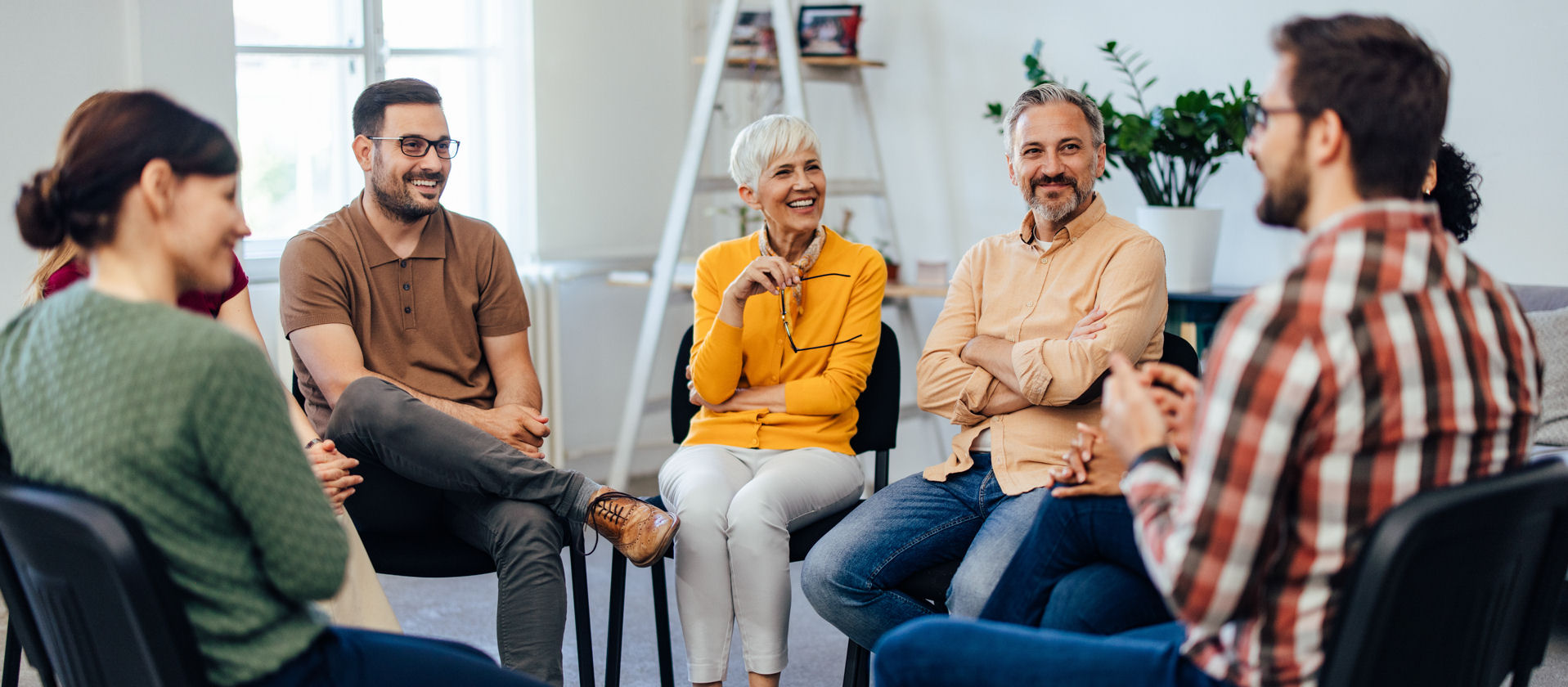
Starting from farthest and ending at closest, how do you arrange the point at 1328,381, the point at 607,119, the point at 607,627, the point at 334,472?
the point at 607,119 → the point at 607,627 → the point at 334,472 → the point at 1328,381

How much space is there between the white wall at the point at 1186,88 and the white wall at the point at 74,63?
6.80ft

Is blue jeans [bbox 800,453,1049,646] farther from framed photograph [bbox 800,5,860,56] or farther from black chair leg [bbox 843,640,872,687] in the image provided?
framed photograph [bbox 800,5,860,56]

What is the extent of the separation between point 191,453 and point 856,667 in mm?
1201

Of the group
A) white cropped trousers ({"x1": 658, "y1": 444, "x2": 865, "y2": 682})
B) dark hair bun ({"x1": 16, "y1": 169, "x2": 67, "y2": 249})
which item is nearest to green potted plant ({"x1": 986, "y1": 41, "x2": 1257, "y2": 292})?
white cropped trousers ({"x1": 658, "y1": 444, "x2": 865, "y2": 682})

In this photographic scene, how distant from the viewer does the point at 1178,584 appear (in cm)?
99

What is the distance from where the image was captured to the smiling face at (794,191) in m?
2.24

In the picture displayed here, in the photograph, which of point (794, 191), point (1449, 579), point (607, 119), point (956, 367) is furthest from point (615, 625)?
point (607, 119)

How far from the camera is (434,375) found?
7.13 ft

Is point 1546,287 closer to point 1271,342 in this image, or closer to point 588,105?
point 1271,342

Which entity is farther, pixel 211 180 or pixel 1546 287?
pixel 1546 287

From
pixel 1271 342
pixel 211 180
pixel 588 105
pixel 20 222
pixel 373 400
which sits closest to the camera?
pixel 1271 342

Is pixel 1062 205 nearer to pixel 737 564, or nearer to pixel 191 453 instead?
pixel 737 564

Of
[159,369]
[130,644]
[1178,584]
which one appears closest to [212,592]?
[130,644]

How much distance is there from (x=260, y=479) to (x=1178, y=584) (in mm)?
794
